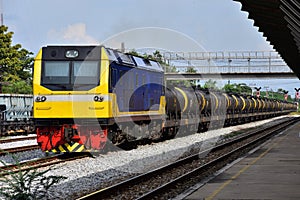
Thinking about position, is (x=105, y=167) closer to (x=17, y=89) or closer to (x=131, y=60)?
(x=131, y=60)

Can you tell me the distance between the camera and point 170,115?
27875 mm

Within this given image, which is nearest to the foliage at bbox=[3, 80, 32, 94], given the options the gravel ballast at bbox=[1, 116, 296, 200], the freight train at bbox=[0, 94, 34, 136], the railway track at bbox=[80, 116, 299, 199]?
the freight train at bbox=[0, 94, 34, 136]

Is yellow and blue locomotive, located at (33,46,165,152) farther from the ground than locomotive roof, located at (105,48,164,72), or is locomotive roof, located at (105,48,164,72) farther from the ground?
locomotive roof, located at (105,48,164,72)

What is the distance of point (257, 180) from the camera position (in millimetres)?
12875

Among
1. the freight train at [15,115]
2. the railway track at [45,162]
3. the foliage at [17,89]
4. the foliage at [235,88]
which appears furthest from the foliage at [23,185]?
the foliage at [235,88]

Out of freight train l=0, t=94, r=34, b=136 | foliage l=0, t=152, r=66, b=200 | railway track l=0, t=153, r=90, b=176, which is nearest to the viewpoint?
foliage l=0, t=152, r=66, b=200

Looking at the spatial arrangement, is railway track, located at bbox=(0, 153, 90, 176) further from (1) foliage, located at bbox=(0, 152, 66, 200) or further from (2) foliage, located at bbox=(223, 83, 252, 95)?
(2) foliage, located at bbox=(223, 83, 252, 95)

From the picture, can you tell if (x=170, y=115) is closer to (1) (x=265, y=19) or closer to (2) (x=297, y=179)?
(1) (x=265, y=19)

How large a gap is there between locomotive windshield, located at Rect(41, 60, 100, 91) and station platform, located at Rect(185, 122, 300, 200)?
5.21 meters

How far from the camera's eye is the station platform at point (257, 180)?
10819 mm

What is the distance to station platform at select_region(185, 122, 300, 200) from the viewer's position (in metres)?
10.8

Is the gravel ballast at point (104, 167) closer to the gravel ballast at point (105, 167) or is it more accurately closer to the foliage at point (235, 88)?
the gravel ballast at point (105, 167)

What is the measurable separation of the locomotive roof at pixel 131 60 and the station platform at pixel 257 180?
206 inches

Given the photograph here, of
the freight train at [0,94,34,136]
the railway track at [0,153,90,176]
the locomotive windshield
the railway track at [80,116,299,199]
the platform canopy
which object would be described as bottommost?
the railway track at [80,116,299,199]
